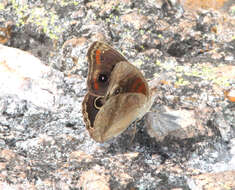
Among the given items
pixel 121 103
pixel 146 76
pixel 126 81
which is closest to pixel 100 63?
pixel 126 81

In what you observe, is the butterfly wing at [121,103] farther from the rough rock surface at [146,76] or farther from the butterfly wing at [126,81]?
the rough rock surface at [146,76]

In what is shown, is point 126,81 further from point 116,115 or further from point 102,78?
point 116,115

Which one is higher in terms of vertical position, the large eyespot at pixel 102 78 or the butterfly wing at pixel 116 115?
the large eyespot at pixel 102 78

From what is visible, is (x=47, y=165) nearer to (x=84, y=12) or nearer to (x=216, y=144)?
(x=216, y=144)

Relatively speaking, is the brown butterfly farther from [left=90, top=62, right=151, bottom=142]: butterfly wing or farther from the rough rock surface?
the rough rock surface

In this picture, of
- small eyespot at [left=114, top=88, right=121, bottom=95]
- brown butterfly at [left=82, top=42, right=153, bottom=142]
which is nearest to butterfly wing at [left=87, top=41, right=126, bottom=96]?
brown butterfly at [left=82, top=42, right=153, bottom=142]

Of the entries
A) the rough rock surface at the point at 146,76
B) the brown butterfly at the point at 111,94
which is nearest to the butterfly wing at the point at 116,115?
the brown butterfly at the point at 111,94

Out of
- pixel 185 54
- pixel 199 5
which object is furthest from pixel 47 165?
pixel 199 5
